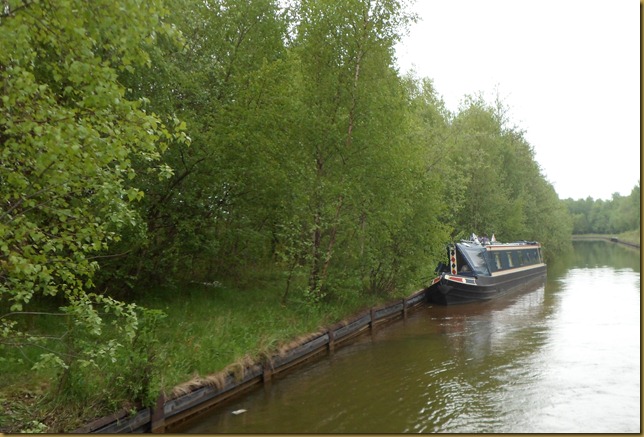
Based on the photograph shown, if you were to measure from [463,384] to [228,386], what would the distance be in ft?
15.9

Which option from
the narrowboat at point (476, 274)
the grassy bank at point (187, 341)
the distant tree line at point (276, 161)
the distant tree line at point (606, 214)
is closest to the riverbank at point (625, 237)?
the distant tree line at point (606, 214)

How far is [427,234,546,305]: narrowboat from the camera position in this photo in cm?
2128

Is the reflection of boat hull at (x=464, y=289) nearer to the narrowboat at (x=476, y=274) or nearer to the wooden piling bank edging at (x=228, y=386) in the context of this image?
the narrowboat at (x=476, y=274)

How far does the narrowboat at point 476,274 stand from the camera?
21.3 metres

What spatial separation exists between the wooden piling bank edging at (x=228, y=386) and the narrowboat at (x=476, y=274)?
259 inches

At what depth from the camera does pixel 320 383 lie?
33.3 feet

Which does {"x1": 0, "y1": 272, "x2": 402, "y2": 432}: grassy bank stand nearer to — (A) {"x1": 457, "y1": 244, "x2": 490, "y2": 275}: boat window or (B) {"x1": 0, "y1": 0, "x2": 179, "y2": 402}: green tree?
(B) {"x1": 0, "y1": 0, "x2": 179, "y2": 402}: green tree

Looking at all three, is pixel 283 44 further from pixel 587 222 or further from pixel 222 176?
pixel 587 222

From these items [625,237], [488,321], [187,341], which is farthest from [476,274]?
[625,237]

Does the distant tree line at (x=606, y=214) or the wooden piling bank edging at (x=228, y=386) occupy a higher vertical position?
the distant tree line at (x=606, y=214)

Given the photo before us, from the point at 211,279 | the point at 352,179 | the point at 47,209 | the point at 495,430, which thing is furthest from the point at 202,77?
the point at 495,430

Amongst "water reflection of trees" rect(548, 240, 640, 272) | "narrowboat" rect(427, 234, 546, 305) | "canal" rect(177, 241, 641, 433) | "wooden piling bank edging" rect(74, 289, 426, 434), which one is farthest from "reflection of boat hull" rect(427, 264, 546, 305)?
"water reflection of trees" rect(548, 240, 640, 272)

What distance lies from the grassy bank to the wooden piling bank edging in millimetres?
201

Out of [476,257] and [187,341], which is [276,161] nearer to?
[187,341]
